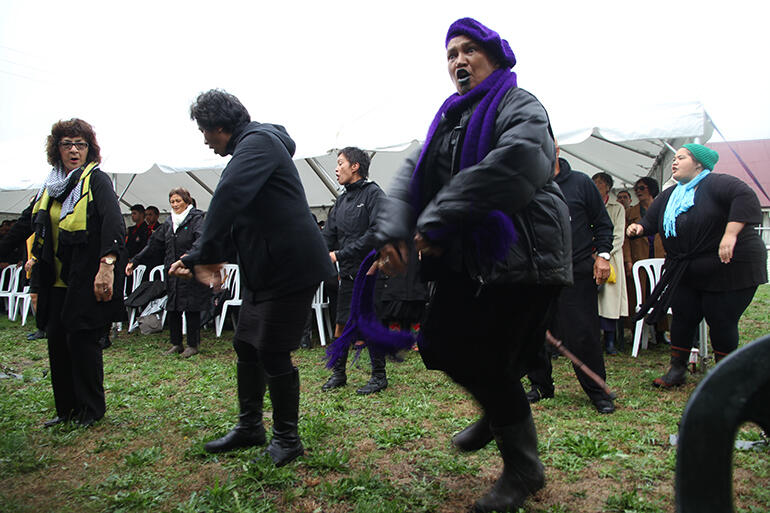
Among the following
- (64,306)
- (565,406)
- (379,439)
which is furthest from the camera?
(565,406)

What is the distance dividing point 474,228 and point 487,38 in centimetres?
79

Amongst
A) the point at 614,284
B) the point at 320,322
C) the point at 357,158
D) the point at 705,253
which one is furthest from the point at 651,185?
the point at 320,322

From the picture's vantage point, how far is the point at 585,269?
390 centimetres

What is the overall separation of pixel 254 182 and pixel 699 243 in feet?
11.1

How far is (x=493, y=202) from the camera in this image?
1.77 metres

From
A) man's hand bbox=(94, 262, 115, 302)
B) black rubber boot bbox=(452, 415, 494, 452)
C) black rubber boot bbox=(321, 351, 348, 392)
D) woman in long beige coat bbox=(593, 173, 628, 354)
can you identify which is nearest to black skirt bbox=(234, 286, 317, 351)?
black rubber boot bbox=(452, 415, 494, 452)

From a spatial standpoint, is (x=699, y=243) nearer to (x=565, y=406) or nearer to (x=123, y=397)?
(x=565, y=406)

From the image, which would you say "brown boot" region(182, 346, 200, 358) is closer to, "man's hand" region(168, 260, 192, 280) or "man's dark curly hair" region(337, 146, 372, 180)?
"man's dark curly hair" region(337, 146, 372, 180)

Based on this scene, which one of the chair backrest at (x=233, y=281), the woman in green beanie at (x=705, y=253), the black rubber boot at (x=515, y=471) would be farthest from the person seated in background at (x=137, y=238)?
the black rubber boot at (x=515, y=471)

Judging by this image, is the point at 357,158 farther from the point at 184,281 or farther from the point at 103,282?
the point at 184,281

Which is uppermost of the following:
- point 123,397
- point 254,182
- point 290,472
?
point 254,182

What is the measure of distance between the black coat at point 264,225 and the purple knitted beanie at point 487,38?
113 cm

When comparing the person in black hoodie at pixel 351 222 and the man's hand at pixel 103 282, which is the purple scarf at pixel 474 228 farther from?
the person in black hoodie at pixel 351 222

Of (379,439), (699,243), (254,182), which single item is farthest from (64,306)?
(699,243)
